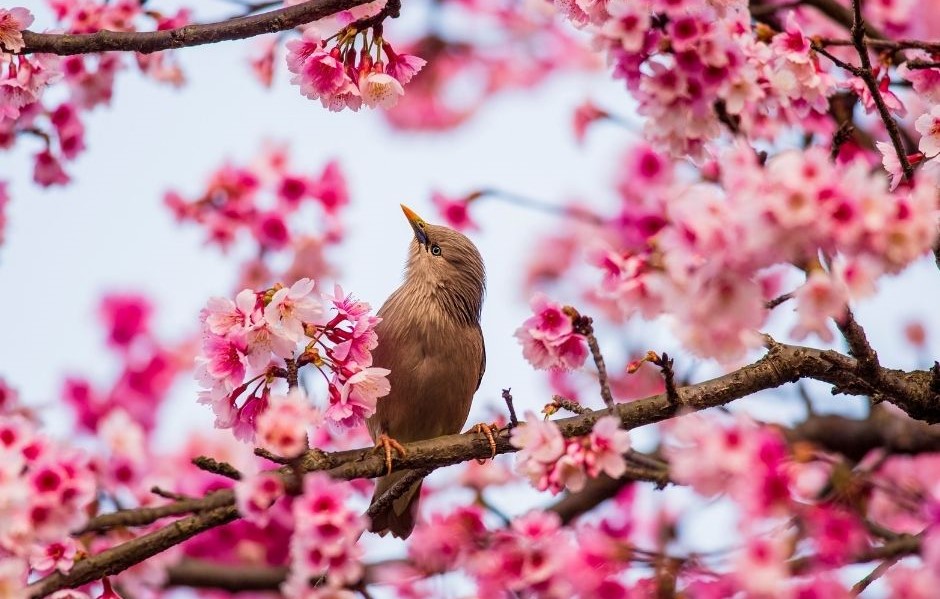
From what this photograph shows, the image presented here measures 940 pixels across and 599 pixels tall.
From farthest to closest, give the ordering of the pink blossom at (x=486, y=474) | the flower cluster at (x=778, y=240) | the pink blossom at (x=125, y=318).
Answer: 1. the pink blossom at (x=125, y=318)
2. the pink blossom at (x=486, y=474)
3. the flower cluster at (x=778, y=240)

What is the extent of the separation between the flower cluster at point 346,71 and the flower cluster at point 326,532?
102 cm

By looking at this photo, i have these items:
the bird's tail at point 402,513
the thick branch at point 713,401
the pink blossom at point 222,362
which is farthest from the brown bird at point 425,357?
the pink blossom at point 222,362

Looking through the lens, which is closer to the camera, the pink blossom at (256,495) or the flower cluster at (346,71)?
the pink blossom at (256,495)

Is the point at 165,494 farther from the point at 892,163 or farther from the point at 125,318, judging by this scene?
the point at 125,318

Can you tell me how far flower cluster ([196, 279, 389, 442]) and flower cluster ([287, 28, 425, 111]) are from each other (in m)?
0.53

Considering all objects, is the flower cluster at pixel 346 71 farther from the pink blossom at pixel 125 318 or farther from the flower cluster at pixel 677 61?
the pink blossom at pixel 125 318

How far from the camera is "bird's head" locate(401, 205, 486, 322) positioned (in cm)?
466

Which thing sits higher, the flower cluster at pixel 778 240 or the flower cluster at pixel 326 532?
the flower cluster at pixel 778 240

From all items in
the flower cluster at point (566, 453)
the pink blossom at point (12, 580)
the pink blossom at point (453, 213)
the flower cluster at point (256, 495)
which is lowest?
the pink blossom at point (12, 580)

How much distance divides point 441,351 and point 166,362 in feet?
11.5

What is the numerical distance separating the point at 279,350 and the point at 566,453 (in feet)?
2.55

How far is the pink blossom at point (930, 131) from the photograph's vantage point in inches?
104

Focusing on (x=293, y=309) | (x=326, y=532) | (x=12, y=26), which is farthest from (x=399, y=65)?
(x=326, y=532)

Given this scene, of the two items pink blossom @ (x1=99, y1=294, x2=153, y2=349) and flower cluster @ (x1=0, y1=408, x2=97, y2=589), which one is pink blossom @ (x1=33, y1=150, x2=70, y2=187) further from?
pink blossom @ (x1=99, y1=294, x2=153, y2=349)
